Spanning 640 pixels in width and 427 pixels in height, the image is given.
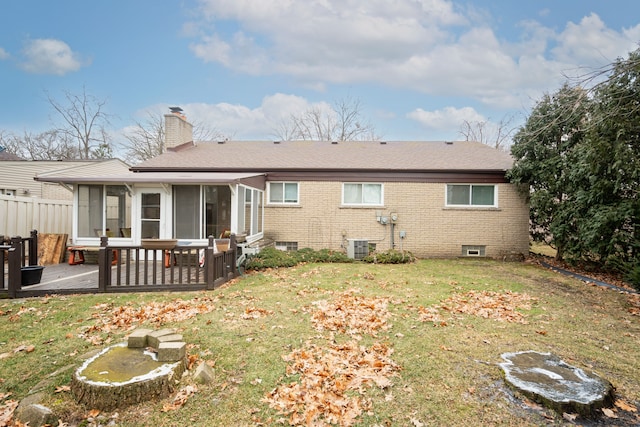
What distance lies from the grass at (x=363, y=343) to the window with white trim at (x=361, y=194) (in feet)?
17.8

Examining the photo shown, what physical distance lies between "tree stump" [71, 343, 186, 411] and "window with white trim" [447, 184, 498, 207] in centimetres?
1194

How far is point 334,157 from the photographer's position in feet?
47.6

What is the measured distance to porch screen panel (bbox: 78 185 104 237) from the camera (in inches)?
426

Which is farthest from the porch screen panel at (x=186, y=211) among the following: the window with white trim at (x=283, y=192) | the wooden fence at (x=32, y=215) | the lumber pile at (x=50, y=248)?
the wooden fence at (x=32, y=215)

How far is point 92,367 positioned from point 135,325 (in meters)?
1.85

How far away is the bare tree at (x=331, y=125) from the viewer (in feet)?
97.6

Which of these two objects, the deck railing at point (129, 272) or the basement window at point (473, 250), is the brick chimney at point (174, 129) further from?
the basement window at point (473, 250)

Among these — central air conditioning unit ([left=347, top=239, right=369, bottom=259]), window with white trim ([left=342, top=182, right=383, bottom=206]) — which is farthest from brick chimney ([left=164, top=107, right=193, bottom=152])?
central air conditioning unit ([left=347, top=239, right=369, bottom=259])

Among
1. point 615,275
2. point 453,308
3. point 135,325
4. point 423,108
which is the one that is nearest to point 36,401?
point 135,325

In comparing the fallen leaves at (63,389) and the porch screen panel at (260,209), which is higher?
the porch screen panel at (260,209)

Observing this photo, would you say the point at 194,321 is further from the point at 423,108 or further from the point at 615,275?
the point at 423,108

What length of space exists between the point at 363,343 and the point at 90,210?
1048 centimetres

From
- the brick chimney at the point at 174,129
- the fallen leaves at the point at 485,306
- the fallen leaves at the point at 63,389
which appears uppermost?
the brick chimney at the point at 174,129

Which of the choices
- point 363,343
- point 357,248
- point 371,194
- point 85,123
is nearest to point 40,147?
point 85,123
